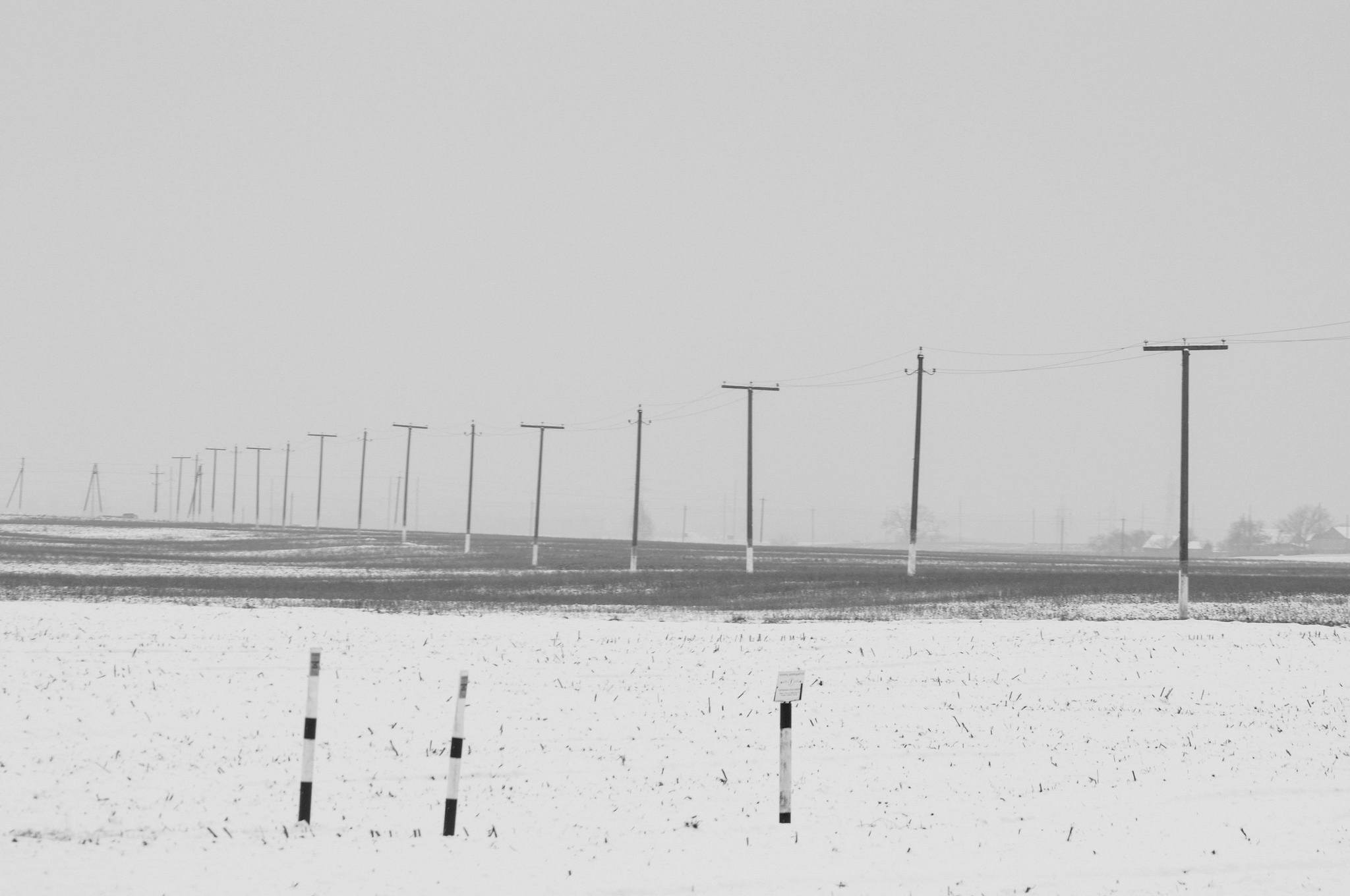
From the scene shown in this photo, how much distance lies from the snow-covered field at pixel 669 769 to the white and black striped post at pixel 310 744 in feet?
0.81

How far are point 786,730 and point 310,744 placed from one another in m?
4.31

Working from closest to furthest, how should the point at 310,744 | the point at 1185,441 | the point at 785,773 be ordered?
1. the point at 310,744
2. the point at 785,773
3. the point at 1185,441

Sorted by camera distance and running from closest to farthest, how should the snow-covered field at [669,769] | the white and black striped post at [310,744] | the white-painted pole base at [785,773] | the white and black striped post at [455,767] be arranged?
the snow-covered field at [669,769] → the white and black striped post at [455,767] → the white and black striped post at [310,744] → the white-painted pole base at [785,773]

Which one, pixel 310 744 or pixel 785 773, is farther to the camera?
pixel 785 773

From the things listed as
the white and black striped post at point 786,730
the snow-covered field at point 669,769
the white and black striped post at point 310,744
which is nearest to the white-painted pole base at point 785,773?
the white and black striped post at point 786,730

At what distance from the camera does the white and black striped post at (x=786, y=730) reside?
35.8 ft

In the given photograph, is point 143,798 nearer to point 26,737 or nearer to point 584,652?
point 26,737

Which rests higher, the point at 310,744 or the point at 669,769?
the point at 310,744

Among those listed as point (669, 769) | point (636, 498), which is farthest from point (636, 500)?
point (669, 769)

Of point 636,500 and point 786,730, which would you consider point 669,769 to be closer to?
point 786,730

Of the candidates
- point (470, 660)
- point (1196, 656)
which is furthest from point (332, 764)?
point (1196, 656)

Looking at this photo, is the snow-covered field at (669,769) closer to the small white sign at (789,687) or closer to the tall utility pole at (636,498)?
the small white sign at (789,687)

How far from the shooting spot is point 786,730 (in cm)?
1123

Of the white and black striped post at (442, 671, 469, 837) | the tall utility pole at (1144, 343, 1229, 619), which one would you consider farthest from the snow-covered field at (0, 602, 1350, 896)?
the tall utility pole at (1144, 343, 1229, 619)
